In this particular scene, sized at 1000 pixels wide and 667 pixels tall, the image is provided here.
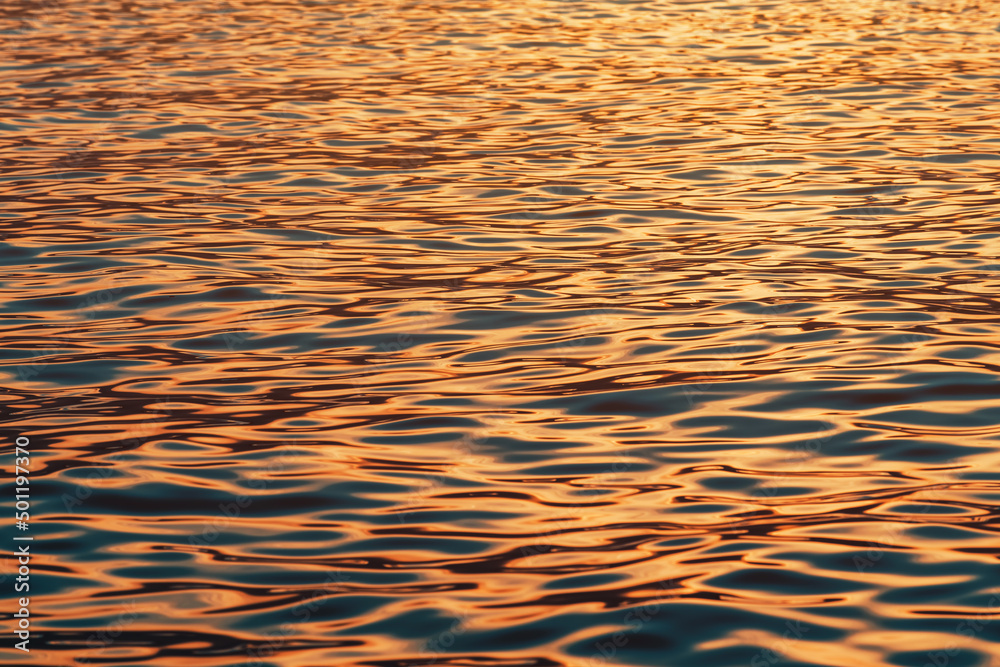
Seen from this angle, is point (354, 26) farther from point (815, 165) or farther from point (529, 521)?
point (529, 521)

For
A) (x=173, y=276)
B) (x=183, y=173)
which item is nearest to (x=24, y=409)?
(x=173, y=276)

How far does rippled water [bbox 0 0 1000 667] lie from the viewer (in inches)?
190

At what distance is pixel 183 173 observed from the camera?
1202cm

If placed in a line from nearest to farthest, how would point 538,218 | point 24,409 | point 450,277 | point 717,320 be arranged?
point 24,409 < point 717,320 < point 450,277 < point 538,218

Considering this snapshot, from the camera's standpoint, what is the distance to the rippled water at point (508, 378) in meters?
4.82

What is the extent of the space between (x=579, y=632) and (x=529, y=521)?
3.05ft

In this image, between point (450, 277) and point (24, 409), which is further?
point (450, 277)

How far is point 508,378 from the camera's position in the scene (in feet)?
23.3
